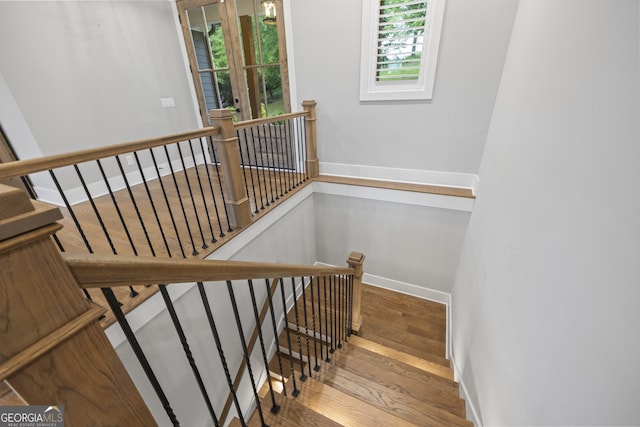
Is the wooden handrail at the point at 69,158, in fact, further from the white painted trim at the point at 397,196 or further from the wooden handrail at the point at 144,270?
the white painted trim at the point at 397,196

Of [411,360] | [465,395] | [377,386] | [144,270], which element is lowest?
[411,360]

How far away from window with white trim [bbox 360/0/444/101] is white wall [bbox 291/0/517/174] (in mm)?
82

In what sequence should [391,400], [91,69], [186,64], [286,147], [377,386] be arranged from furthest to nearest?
[186,64] < [286,147] < [91,69] < [377,386] < [391,400]

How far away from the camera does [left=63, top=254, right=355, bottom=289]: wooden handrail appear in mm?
460

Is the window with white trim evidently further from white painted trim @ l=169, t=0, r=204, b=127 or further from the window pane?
white painted trim @ l=169, t=0, r=204, b=127

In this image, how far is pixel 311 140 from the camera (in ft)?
10.6

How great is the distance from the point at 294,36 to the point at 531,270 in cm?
315

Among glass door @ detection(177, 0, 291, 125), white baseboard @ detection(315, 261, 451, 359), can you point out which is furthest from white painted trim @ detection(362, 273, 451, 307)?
glass door @ detection(177, 0, 291, 125)

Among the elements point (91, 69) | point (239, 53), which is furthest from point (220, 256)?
point (239, 53)

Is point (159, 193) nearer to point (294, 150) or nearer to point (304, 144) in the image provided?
point (294, 150)

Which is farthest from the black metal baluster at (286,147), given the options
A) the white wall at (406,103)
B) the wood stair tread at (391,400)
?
the wood stair tread at (391,400)

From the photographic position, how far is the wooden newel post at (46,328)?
1.19 feet

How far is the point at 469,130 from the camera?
2.60 metres

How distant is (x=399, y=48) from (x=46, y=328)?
3.10 meters
